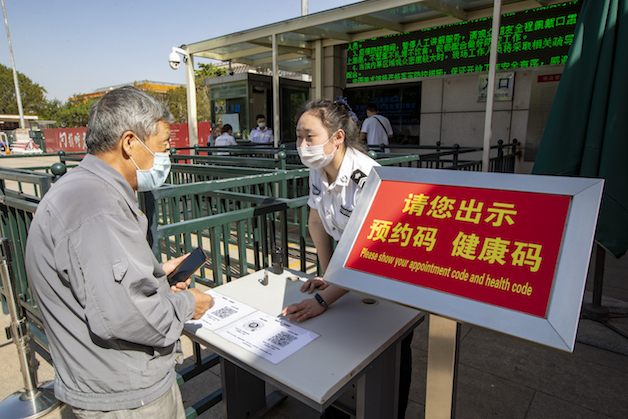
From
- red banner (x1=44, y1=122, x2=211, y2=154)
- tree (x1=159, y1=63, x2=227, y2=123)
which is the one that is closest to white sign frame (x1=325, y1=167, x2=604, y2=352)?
red banner (x1=44, y1=122, x2=211, y2=154)

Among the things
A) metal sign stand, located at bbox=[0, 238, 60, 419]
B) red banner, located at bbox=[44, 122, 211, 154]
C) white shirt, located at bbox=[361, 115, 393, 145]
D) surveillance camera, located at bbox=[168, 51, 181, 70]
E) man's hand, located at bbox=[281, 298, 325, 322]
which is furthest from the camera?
red banner, located at bbox=[44, 122, 211, 154]

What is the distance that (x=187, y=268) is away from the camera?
174cm

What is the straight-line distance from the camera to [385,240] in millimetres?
1416

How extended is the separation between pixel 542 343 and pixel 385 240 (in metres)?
0.58

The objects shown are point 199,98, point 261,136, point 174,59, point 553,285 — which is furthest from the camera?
point 199,98

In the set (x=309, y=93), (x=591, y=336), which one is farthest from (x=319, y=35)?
(x=591, y=336)

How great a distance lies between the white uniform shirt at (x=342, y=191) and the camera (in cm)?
193

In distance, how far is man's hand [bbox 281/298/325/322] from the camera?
163cm

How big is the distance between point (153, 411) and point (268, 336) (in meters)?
0.47

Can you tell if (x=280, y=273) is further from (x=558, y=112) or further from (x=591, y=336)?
(x=591, y=336)

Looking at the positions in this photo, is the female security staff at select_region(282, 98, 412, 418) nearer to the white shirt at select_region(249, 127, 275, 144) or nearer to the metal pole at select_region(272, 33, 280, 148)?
the metal pole at select_region(272, 33, 280, 148)

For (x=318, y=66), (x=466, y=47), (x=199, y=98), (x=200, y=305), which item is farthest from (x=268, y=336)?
(x=199, y=98)

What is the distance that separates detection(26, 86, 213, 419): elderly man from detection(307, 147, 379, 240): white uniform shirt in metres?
0.85

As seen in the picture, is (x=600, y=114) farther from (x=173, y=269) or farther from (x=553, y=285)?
(x=173, y=269)
